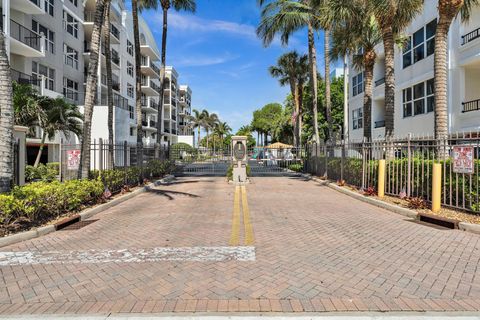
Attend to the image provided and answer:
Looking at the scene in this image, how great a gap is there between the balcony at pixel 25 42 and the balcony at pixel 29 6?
122 cm

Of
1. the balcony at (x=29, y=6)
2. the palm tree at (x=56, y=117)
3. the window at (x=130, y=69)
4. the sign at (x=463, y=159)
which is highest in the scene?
the window at (x=130, y=69)

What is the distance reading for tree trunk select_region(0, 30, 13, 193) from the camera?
7.50 m

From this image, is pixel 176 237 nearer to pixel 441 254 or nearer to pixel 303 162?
pixel 441 254

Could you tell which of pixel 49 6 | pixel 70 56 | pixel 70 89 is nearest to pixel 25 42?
pixel 49 6

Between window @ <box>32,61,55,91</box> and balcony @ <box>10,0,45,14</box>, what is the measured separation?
349cm

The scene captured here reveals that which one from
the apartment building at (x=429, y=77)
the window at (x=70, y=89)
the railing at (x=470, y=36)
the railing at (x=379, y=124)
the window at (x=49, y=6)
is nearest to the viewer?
the railing at (x=470, y=36)

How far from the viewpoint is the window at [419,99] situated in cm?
2023

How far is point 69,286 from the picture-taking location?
4434 millimetres

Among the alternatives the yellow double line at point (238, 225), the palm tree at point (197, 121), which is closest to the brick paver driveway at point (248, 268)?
the yellow double line at point (238, 225)

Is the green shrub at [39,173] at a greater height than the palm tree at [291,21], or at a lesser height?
lesser

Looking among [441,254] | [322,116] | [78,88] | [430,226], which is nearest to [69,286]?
[441,254]

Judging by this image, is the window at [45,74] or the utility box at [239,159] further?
the window at [45,74]

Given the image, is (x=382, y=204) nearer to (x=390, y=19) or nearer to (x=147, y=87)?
(x=390, y=19)

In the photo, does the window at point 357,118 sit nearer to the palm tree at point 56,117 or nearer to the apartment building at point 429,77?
the apartment building at point 429,77
